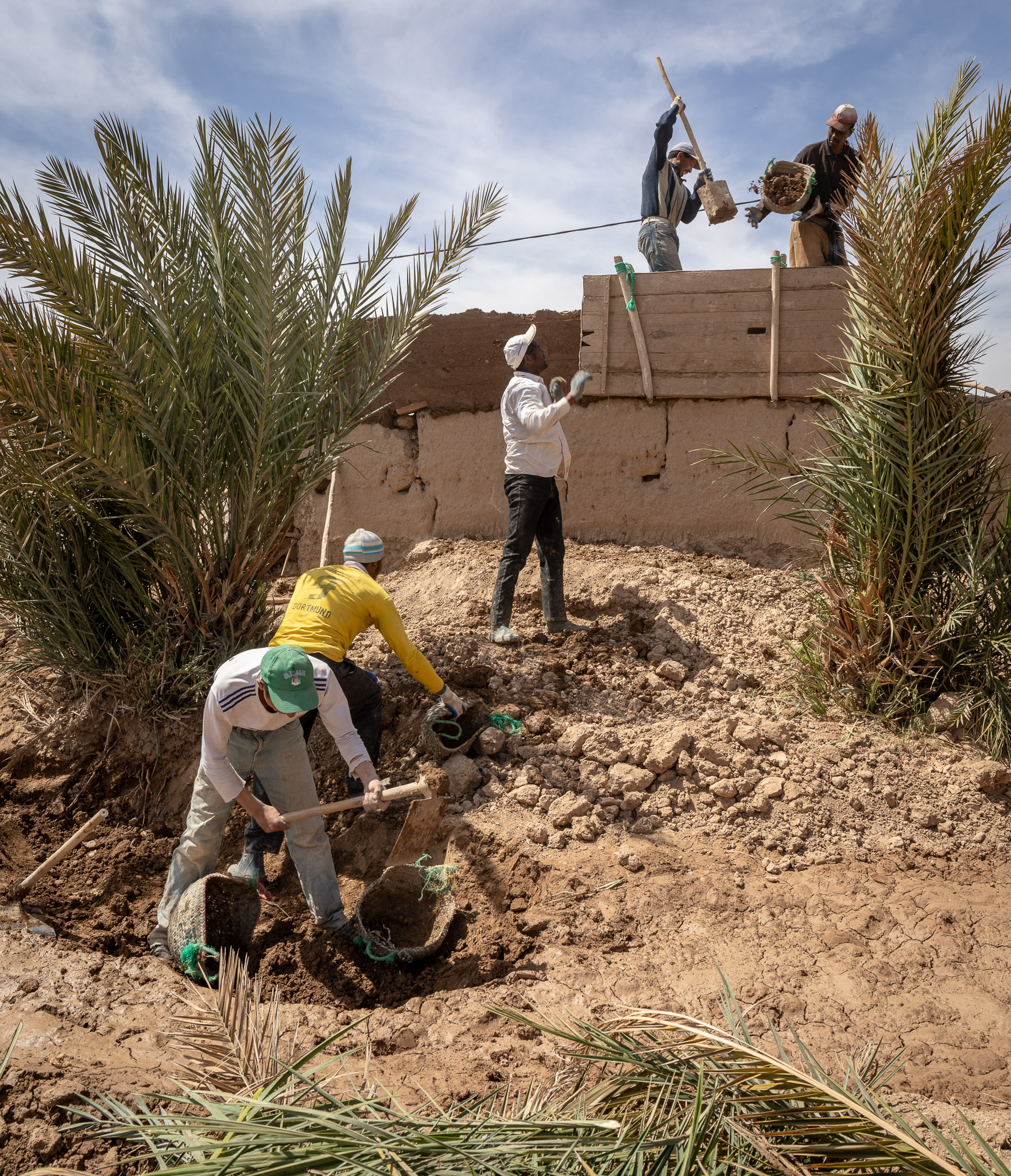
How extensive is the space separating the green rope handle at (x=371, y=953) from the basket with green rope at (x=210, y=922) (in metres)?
0.47

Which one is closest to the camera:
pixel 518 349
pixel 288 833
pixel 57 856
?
pixel 288 833

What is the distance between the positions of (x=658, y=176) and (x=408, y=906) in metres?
5.75

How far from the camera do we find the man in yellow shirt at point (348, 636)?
4.27 m

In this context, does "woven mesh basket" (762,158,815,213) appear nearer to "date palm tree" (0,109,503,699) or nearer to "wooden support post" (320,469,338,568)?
"date palm tree" (0,109,503,699)

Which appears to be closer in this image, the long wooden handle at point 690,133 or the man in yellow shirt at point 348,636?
the man in yellow shirt at point 348,636

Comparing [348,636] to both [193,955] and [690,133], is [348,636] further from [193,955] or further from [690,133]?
[690,133]

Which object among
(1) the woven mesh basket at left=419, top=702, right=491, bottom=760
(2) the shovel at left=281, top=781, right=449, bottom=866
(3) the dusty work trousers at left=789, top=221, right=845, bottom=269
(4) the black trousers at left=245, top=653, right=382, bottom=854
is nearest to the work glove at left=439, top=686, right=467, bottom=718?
(1) the woven mesh basket at left=419, top=702, right=491, bottom=760

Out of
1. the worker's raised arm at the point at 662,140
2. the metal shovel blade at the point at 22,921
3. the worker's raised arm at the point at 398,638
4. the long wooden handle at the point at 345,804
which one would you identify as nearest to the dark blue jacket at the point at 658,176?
the worker's raised arm at the point at 662,140

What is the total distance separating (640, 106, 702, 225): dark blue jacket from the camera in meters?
6.70

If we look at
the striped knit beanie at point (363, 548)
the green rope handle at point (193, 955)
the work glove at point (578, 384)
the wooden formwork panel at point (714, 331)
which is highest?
the wooden formwork panel at point (714, 331)

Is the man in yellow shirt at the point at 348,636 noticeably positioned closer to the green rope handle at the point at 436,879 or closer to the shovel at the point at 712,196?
the green rope handle at the point at 436,879

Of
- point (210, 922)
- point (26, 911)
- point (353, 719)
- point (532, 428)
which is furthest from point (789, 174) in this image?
point (26, 911)

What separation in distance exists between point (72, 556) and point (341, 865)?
254 centimetres

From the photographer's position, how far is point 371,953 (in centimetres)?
373
